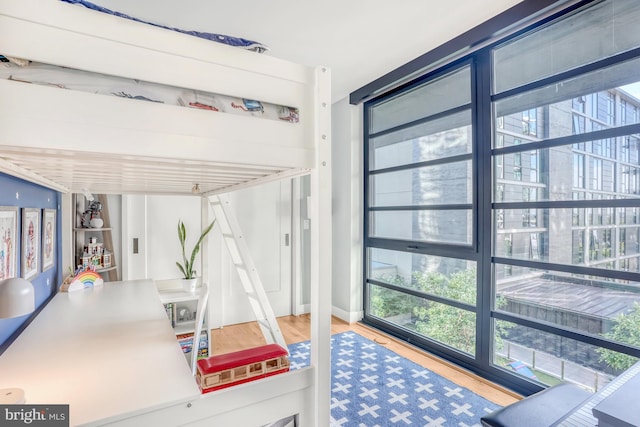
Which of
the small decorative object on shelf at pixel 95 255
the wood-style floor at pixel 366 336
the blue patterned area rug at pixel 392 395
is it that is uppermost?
the small decorative object on shelf at pixel 95 255

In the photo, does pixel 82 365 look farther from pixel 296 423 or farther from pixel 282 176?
pixel 282 176

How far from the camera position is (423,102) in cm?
295

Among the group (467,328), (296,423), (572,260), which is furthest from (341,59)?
(296,423)

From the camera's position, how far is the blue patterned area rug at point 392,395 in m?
1.90

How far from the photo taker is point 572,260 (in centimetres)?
199

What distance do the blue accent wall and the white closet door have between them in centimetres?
150

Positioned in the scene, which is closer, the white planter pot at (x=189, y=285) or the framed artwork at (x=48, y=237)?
the framed artwork at (x=48, y=237)

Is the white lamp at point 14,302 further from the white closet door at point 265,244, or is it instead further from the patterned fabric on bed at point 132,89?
the white closet door at point 265,244

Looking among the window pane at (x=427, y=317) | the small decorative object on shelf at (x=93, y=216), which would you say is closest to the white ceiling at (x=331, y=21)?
the small decorative object on shelf at (x=93, y=216)

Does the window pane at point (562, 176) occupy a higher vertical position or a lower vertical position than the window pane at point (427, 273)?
higher

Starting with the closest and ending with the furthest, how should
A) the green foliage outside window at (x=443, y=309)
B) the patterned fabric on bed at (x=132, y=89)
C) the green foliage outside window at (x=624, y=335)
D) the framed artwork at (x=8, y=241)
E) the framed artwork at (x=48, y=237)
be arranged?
the patterned fabric on bed at (x=132, y=89) < the framed artwork at (x=8, y=241) < the green foliage outside window at (x=624, y=335) < the framed artwork at (x=48, y=237) < the green foliage outside window at (x=443, y=309)

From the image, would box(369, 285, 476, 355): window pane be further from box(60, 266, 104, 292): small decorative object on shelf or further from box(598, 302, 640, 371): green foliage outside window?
box(60, 266, 104, 292): small decorative object on shelf

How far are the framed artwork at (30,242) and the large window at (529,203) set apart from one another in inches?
104

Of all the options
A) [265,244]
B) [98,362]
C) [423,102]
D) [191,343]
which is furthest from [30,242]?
[423,102]
